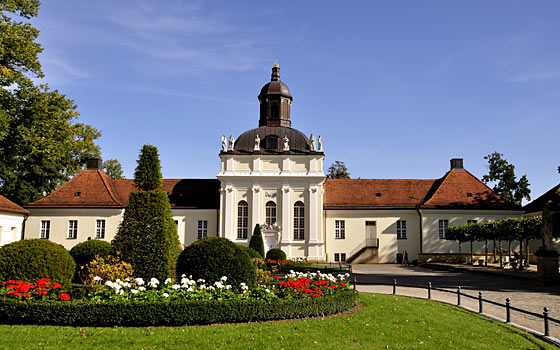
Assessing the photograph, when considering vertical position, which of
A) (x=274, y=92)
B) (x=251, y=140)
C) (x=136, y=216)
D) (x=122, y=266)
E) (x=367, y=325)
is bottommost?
(x=367, y=325)

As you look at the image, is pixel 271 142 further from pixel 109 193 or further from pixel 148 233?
pixel 148 233

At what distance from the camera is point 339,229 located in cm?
4056

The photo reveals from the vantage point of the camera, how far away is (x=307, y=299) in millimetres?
11773

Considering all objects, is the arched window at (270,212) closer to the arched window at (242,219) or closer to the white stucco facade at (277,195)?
the white stucco facade at (277,195)

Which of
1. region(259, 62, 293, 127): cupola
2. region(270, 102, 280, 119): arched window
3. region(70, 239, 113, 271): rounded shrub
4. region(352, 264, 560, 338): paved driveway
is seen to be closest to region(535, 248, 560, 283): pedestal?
region(352, 264, 560, 338): paved driveway

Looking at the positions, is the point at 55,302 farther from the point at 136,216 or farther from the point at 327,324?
the point at 327,324

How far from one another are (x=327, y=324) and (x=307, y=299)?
1099mm

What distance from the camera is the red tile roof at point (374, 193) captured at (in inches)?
1602

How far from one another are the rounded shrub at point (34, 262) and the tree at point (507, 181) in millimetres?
50362

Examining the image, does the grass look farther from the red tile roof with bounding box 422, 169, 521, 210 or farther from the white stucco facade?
the red tile roof with bounding box 422, 169, 521, 210

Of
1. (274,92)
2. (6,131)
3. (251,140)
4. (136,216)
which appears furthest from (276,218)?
(136,216)

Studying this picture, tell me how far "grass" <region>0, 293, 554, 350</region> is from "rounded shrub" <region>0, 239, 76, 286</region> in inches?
95.8

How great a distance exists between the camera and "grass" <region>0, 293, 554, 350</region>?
28.9ft

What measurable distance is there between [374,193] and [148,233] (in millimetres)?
30644
